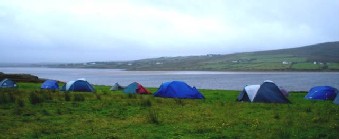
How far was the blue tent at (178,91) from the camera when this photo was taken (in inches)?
1019

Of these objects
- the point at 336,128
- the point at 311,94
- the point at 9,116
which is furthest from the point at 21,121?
the point at 311,94

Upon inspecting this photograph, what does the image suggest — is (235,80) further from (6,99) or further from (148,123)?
(148,123)

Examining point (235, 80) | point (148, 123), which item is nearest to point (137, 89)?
point (148, 123)

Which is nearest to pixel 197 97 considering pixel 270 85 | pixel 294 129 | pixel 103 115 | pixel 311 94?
pixel 270 85

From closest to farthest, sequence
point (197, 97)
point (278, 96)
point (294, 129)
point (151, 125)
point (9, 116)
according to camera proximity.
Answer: point (294, 129) → point (151, 125) → point (9, 116) → point (278, 96) → point (197, 97)

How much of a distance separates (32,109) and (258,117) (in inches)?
438

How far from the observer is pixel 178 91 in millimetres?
26062

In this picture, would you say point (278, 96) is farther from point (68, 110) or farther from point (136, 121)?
point (68, 110)

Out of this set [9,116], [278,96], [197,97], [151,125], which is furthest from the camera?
[197,97]

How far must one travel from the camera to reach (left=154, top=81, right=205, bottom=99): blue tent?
84.9 ft

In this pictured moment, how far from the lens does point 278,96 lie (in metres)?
22.8

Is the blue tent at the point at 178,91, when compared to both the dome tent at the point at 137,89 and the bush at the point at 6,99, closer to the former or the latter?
the dome tent at the point at 137,89

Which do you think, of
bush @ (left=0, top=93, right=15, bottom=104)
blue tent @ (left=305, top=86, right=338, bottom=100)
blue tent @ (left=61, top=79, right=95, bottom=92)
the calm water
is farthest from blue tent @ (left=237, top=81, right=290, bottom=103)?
the calm water

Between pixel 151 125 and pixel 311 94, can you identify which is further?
pixel 311 94
